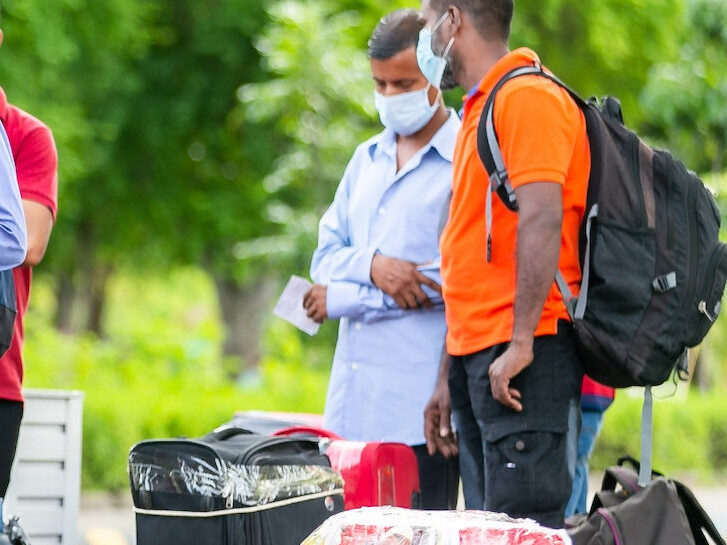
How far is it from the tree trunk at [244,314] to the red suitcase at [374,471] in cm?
1886

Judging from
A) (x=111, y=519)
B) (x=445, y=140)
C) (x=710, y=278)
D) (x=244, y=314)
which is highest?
(x=244, y=314)

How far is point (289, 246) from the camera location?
14.8 m

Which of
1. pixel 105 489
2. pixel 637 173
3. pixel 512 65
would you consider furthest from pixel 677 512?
pixel 105 489

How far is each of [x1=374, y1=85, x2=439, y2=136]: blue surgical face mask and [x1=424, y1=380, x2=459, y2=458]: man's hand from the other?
925 mm

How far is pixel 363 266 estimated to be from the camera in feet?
16.2

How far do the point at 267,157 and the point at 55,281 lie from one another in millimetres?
8514

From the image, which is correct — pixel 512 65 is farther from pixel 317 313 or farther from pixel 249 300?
pixel 249 300

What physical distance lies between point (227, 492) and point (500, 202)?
1102mm

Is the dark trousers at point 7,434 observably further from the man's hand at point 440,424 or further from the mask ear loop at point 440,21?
the mask ear loop at point 440,21

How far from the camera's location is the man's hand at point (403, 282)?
15.8 ft

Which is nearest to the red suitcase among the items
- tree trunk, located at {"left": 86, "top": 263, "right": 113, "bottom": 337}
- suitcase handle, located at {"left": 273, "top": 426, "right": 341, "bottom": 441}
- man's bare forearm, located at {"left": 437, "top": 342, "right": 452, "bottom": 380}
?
suitcase handle, located at {"left": 273, "top": 426, "right": 341, "bottom": 441}

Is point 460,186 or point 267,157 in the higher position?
point 267,157

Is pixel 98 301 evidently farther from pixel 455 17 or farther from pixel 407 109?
pixel 455 17

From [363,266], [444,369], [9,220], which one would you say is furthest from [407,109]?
[9,220]
